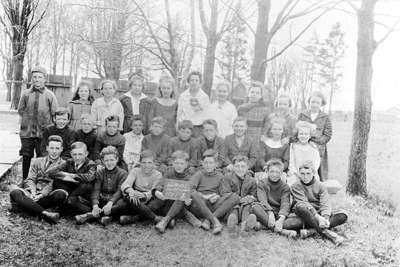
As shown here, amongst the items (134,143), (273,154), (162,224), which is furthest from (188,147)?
(162,224)

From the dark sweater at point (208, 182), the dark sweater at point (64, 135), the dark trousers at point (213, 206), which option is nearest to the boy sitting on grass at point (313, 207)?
the dark trousers at point (213, 206)

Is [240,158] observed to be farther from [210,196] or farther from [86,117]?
[86,117]

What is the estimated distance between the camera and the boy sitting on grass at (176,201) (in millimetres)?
4819

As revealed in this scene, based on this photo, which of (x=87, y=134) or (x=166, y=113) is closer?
(x=87, y=134)

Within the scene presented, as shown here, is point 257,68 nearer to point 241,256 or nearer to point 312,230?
point 312,230

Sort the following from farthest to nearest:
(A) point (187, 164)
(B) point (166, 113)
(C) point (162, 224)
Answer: (B) point (166, 113), (A) point (187, 164), (C) point (162, 224)

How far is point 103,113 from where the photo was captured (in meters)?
6.07

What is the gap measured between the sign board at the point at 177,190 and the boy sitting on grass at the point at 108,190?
1.83 ft

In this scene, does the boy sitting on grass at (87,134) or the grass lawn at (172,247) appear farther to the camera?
the boy sitting on grass at (87,134)

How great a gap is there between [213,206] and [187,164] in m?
0.66

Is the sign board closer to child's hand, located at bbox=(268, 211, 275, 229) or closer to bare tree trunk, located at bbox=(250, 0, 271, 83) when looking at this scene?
child's hand, located at bbox=(268, 211, 275, 229)

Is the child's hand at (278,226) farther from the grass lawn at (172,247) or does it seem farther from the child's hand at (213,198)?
the child's hand at (213,198)

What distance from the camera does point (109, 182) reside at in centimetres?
509

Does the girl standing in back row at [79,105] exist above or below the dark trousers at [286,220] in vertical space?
above
